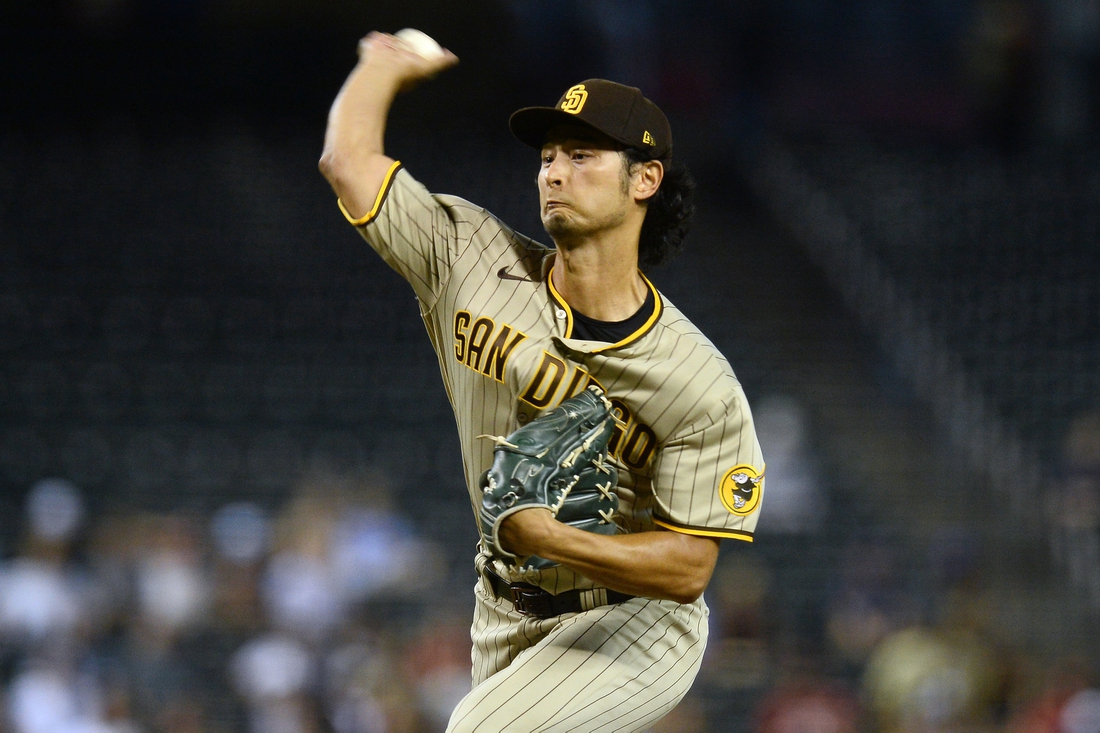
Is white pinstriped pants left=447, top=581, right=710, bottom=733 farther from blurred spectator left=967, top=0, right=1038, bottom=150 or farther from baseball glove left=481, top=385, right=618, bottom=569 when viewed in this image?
blurred spectator left=967, top=0, right=1038, bottom=150

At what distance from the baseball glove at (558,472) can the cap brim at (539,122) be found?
1.82 ft

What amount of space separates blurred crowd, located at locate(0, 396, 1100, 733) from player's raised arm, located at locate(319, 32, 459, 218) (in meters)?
4.32

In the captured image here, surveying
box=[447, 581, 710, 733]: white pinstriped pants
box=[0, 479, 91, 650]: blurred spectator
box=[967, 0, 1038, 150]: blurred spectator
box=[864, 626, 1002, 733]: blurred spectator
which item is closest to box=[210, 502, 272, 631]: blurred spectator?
box=[0, 479, 91, 650]: blurred spectator

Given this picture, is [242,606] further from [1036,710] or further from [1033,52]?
[1033,52]

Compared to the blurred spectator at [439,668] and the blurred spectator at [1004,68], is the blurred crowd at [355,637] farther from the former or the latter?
the blurred spectator at [1004,68]

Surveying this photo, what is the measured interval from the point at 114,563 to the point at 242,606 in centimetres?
73

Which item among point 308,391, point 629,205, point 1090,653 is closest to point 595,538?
point 629,205

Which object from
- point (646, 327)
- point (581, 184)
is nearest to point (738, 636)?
point (646, 327)

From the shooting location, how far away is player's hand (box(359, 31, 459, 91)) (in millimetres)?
2857

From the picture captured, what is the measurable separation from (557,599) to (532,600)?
54 millimetres

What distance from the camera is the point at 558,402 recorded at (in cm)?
283

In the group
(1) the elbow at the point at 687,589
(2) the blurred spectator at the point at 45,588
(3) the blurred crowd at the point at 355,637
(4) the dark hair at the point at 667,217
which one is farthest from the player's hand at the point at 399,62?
(2) the blurred spectator at the point at 45,588

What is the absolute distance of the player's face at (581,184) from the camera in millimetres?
2832

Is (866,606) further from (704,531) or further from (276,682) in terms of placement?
(704,531)
